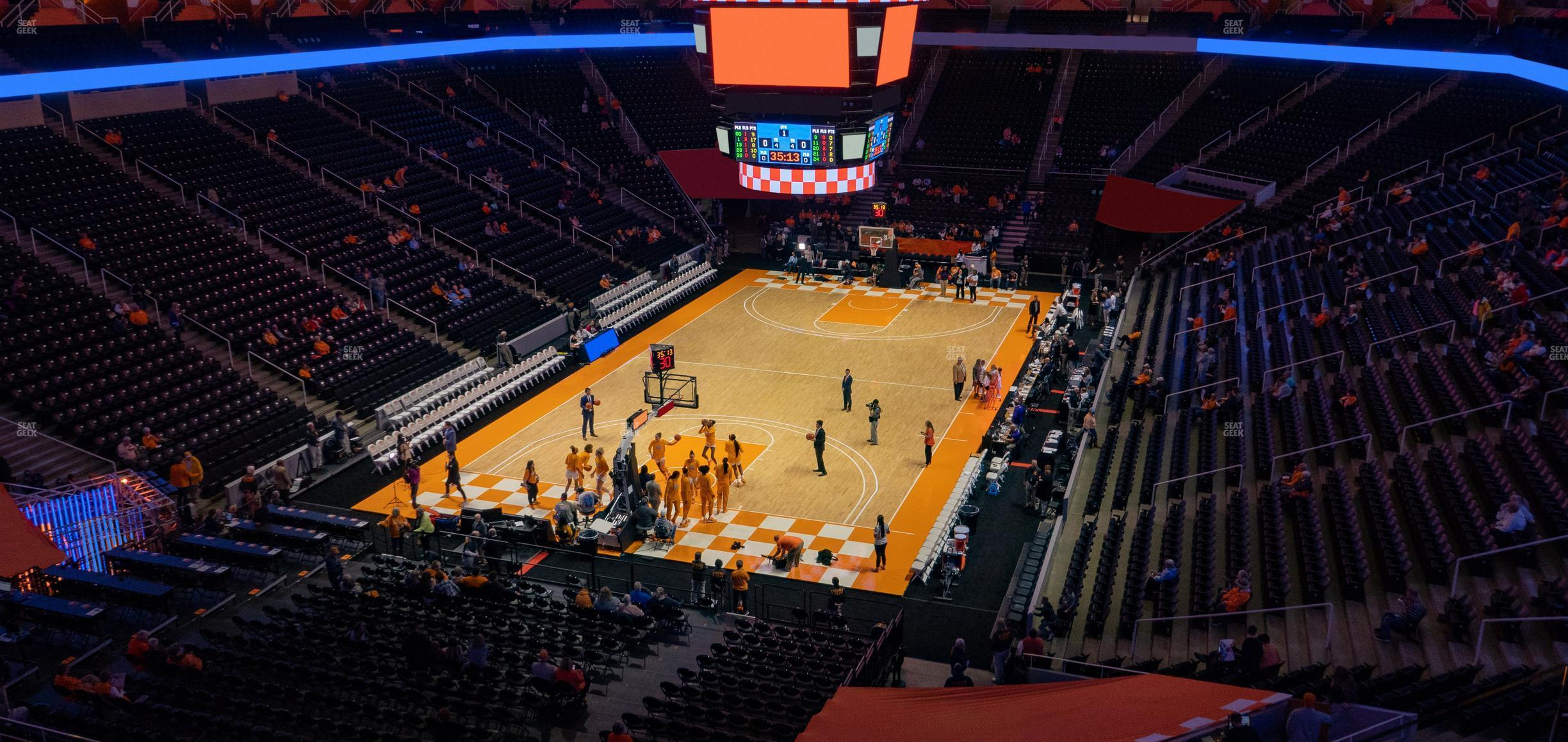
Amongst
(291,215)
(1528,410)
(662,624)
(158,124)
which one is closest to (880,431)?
(662,624)

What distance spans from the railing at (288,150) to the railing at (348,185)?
38cm

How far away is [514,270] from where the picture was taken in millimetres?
36000

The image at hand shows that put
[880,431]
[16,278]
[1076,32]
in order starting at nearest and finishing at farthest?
[16,278] → [880,431] → [1076,32]

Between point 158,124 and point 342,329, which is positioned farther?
Result: point 158,124

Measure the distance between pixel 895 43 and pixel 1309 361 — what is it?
11.1 metres

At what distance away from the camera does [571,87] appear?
49281 mm

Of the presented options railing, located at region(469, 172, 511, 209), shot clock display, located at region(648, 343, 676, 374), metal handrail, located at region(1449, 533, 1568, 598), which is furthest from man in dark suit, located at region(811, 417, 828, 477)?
railing, located at region(469, 172, 511, 209)

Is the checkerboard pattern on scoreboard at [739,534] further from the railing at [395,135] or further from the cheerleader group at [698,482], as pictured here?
the railing at [395,135]

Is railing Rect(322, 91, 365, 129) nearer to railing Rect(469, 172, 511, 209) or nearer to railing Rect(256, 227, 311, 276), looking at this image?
railing Rect(469, 172, 511, 209)

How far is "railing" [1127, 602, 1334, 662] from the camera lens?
49.8ft

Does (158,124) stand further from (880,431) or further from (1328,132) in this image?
(1328,132)

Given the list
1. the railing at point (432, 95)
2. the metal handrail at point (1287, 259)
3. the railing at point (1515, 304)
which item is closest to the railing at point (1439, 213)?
the metal handrail at point (1287, 259)

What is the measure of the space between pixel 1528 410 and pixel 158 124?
3560 cm

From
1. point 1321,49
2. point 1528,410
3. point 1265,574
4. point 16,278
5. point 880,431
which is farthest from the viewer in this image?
point 1321,49
